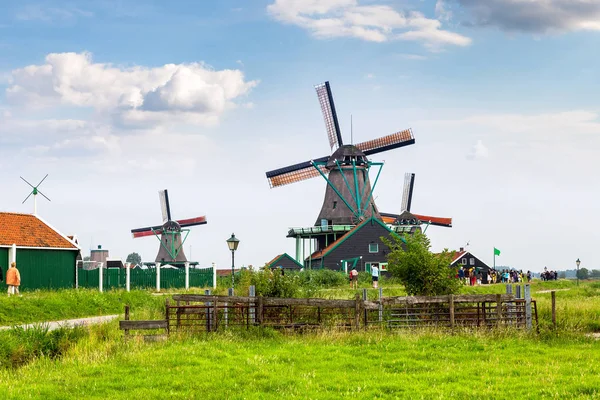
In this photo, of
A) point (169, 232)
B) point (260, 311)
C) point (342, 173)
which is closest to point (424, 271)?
point (260, 311)

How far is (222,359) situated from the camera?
57.3 feet

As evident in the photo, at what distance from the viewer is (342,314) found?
24.2 metres

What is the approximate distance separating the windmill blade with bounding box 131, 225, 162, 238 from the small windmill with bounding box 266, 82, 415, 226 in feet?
91.4

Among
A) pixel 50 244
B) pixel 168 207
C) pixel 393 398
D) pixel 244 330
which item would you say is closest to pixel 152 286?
pixel 50 244

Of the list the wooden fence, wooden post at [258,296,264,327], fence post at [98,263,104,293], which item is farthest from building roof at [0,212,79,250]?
wooden post at [258,296,264,327]

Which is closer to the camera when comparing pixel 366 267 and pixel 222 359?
pixel 222 359

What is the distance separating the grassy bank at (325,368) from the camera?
46.6 ft

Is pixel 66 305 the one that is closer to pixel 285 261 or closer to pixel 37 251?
pixel 37 251

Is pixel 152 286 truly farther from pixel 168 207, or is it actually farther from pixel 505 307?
pixel 168 207

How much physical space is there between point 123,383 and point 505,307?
1325cm

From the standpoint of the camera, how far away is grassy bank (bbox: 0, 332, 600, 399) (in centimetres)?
1420

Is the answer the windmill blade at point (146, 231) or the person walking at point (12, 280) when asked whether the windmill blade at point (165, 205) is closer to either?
the windmill blade at point (146, 231)

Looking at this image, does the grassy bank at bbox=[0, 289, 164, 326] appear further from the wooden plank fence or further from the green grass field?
the green grass field

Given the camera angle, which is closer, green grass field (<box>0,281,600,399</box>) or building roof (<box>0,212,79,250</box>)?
green grass field (<box>0,281,600,399</box>)
